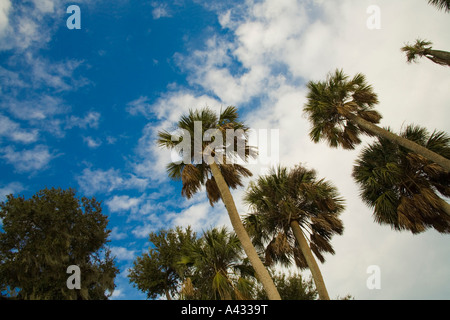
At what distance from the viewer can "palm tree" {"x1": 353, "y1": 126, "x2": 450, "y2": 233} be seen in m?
11.4

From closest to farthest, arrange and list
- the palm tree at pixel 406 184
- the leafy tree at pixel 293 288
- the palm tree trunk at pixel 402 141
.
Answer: the palm tree trunk at pixel 402 141 < the palm tree at pixel 406 184 < the leafy tree at pixel 293 288

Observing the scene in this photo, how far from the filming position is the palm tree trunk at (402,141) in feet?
34.2

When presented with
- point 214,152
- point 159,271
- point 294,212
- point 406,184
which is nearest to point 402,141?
point 406,184

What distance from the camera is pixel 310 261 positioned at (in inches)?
461

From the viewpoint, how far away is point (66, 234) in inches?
747

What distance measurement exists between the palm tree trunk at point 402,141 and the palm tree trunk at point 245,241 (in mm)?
7682

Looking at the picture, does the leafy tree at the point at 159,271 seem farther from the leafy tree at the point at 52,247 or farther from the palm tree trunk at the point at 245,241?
the palm tree trunk at the point at 245,241

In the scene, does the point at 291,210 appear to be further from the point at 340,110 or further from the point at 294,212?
the point at 340,110

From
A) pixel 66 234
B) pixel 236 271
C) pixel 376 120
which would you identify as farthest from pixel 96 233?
pixel 376 120

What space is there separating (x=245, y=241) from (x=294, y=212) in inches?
159

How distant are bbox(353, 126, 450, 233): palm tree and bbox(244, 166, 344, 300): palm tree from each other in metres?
1.91
